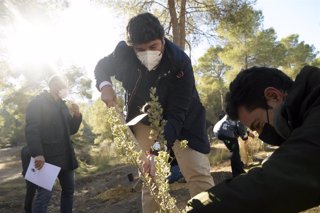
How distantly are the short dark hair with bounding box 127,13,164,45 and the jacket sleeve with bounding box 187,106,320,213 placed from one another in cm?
156

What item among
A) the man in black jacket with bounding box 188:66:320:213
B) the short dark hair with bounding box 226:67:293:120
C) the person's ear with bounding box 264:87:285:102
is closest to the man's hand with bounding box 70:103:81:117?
the short dark hair with bounding box 226:67:293:120

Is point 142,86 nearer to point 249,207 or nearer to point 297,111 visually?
point 297,111

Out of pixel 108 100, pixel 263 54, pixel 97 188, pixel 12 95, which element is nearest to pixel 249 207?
pixel 108 100

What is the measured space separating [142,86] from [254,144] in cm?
833

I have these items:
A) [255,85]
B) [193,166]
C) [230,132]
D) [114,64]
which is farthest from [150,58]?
[230,132]

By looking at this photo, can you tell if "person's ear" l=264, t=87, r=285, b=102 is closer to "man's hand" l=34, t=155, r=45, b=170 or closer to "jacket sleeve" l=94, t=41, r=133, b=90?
"jacket sleeve" l=94, t=41, r=133, b=90

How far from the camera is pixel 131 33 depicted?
2564 millimetres

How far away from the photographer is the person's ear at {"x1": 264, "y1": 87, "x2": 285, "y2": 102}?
1.57m

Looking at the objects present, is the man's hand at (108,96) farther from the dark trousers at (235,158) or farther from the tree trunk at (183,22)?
the tree trunk at (183,22)

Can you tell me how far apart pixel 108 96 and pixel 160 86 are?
382 millimetres

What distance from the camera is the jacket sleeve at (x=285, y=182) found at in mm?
1014

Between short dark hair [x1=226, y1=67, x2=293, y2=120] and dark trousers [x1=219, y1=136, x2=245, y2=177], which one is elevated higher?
short dark hair [x1=226, y1=67, x2=293, y2=120]

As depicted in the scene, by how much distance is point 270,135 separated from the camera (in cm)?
168

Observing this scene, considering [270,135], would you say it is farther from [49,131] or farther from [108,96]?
[49,131]
